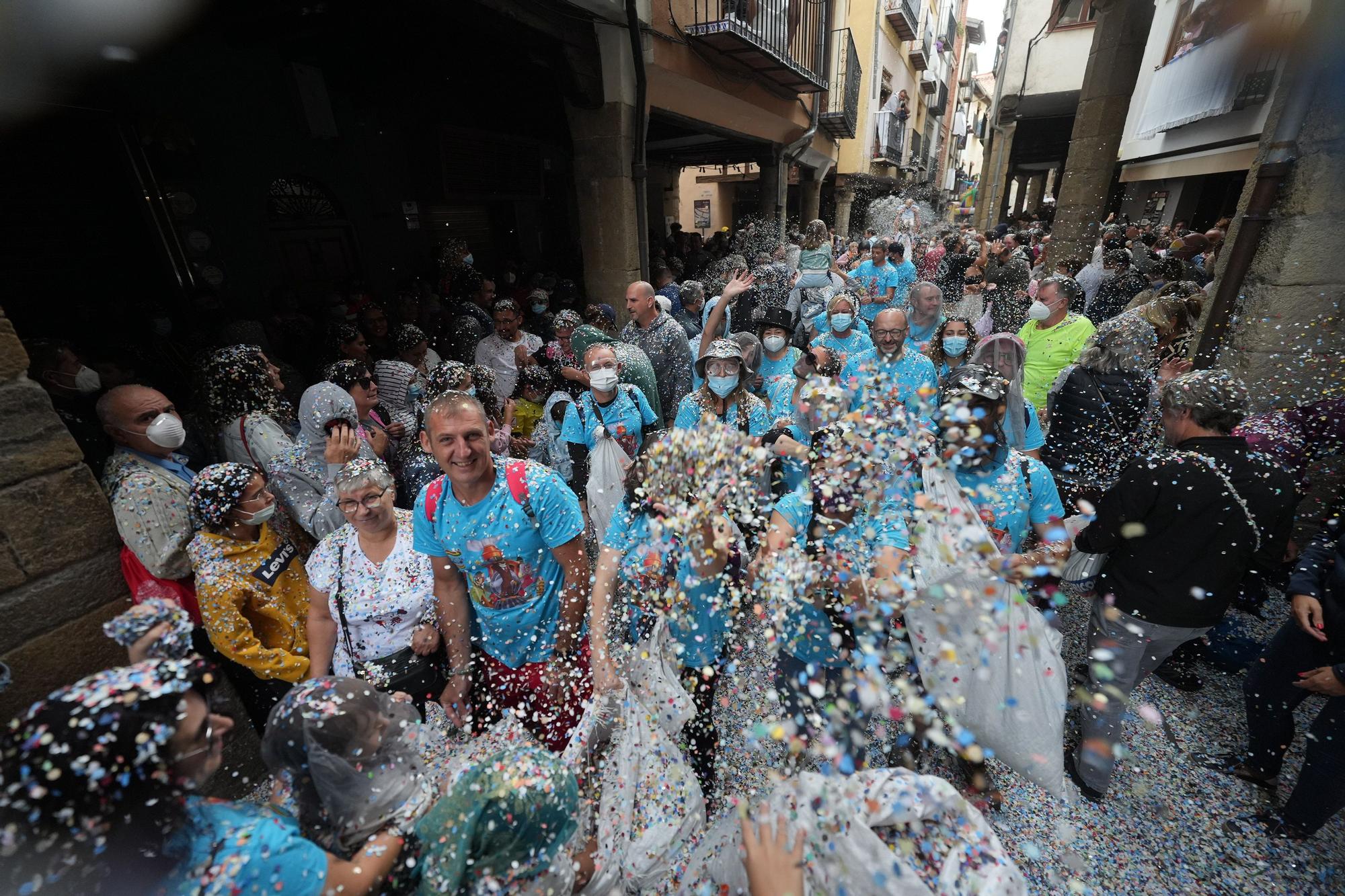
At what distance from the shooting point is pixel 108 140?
4.94m

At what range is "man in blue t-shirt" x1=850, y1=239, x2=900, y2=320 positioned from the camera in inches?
263

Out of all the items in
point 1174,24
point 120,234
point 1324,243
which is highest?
point 1174,24

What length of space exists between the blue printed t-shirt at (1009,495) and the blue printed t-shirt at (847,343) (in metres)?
2.33

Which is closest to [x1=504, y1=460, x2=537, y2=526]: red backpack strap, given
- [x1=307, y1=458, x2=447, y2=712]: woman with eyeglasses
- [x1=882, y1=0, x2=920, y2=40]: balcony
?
[x1=307, y1=458, x2=447, y2=712]: woman with eyeglasses

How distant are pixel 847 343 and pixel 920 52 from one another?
1129 inches

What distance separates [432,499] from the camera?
224cm

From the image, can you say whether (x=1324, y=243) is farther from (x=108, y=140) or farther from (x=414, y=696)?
(x=108, y=140)

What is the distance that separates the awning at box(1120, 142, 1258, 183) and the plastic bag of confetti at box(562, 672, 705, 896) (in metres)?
8.53

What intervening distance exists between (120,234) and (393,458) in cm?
449

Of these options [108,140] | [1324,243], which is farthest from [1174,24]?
[108,140]

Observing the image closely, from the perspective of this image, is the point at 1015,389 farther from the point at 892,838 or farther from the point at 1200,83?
the point at 1200,83

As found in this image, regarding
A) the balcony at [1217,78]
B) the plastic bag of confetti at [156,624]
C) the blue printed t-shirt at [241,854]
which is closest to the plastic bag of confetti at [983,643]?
the blue printed t-shirt at [241,854]

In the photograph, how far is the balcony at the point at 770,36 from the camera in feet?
23.7

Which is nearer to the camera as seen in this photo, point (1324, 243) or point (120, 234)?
point (1324, 243)
